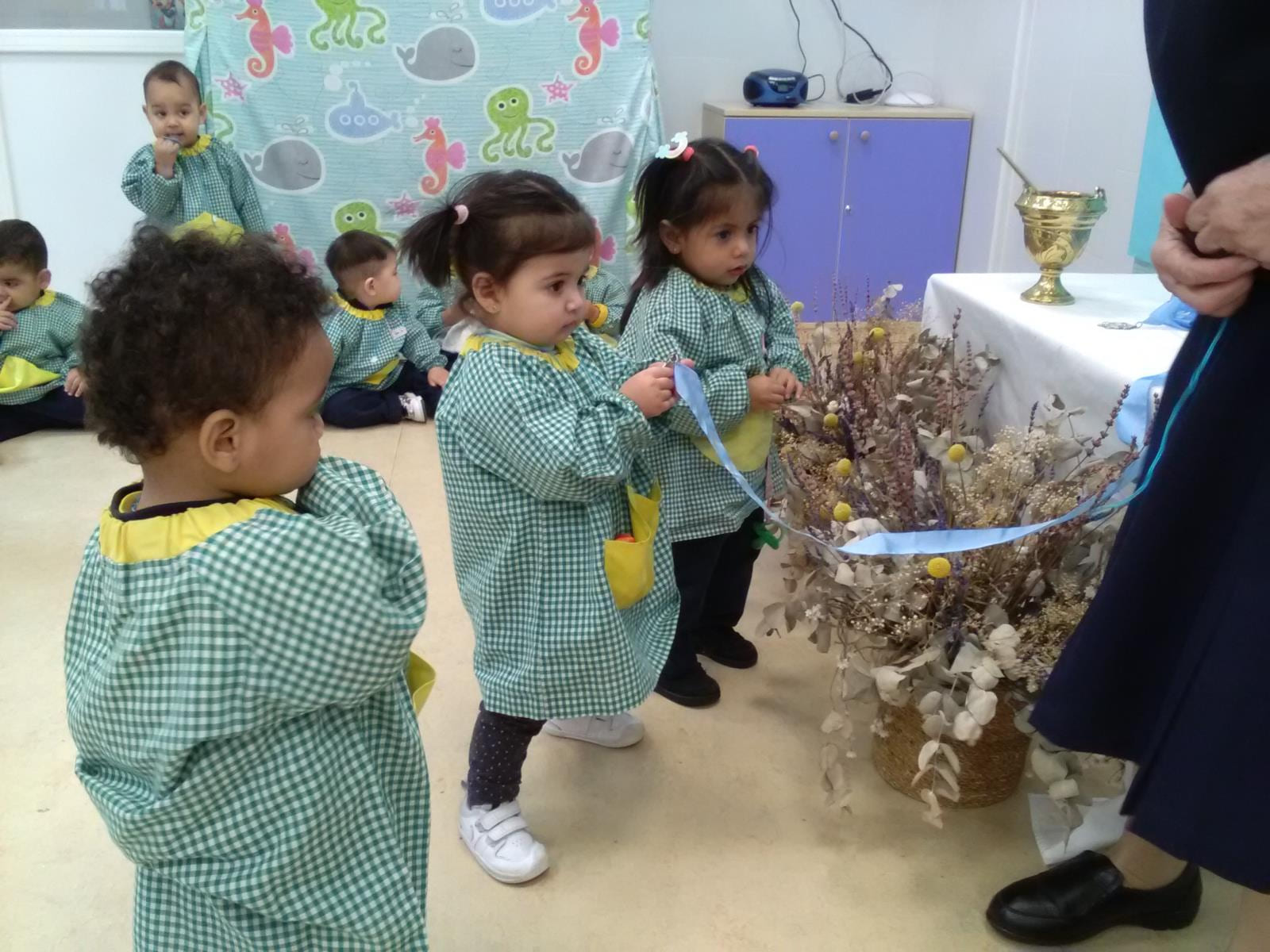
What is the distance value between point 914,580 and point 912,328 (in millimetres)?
958

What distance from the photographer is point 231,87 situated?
142 inches

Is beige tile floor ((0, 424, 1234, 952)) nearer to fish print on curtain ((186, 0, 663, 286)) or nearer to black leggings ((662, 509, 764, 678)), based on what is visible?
black leggings ((662, 509, 764, 678))

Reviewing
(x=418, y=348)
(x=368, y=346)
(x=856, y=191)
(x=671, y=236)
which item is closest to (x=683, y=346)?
(x=671, y=236)

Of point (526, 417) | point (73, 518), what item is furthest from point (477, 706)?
point (73, 518)

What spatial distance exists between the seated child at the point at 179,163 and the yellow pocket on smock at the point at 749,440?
7.08 feet

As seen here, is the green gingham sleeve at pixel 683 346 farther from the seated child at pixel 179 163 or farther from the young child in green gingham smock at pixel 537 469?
the seated child at pixel 179 163

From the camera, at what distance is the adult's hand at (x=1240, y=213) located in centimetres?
86

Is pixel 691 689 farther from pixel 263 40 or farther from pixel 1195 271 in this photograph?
pixel 263 40

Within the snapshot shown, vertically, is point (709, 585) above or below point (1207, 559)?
below

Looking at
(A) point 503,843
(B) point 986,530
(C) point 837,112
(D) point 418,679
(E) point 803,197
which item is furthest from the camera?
(E) point 803,197

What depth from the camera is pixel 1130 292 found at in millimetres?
1931

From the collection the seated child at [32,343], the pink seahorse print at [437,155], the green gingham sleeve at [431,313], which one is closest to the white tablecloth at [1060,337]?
the green gingham sleeve at [431,313]

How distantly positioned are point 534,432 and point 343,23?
2.98 meters

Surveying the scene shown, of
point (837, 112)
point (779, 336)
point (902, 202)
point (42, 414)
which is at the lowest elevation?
point (42, 414)
